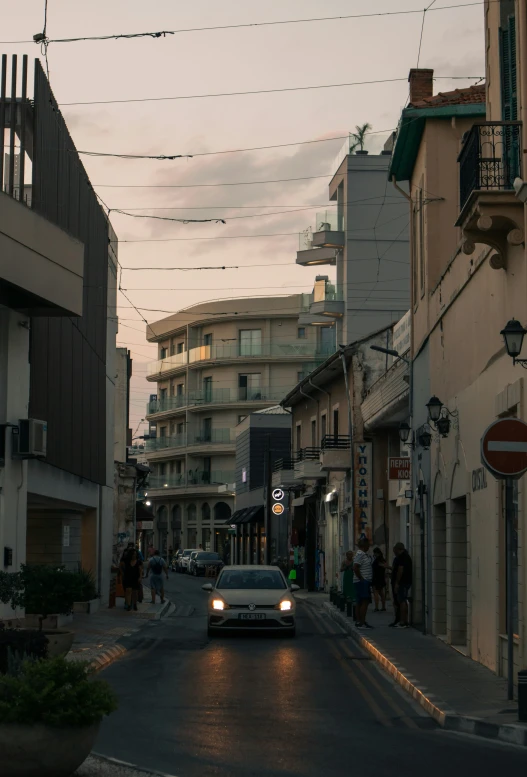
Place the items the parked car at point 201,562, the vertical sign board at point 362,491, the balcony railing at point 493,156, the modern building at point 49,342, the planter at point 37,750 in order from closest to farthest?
the planter at point 37,750
the balcony railing at point 493,156
the modern building at point 49,342
the vertical sign board at point 362,491
the parked car at point 201,562

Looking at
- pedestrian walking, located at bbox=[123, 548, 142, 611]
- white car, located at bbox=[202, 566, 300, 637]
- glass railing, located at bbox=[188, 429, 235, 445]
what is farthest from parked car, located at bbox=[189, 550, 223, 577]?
white car, located at bbox=[202, 566, 300, 637]

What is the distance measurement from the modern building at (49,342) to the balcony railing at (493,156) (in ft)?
26.1

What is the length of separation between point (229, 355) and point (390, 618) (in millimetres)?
61508

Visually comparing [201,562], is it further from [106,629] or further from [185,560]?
[106,629]

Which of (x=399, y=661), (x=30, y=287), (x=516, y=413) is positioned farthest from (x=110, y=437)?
(x=516, y=413)

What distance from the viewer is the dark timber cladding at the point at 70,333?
73.9 feet

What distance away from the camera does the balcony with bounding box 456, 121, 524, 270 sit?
1392 centimetres

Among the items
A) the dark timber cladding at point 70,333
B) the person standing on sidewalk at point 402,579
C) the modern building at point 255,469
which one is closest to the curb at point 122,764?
the dark timber cladding at point 70,333

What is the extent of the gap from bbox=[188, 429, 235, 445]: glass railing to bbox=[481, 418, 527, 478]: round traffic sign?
250ft

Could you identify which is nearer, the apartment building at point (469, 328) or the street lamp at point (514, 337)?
the street lamp at point (514, 337)

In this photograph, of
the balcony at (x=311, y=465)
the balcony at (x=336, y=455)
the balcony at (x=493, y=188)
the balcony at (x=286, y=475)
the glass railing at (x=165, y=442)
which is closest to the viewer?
the balcony at (x=493, y=188)

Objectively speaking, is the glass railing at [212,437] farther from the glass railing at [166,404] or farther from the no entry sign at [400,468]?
the no entry sign at [400,468]

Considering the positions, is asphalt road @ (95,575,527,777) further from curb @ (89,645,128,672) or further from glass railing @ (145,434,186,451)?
glass railing @ (145,434,186,451)

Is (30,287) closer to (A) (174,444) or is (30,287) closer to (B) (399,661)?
(B) (399,661)
